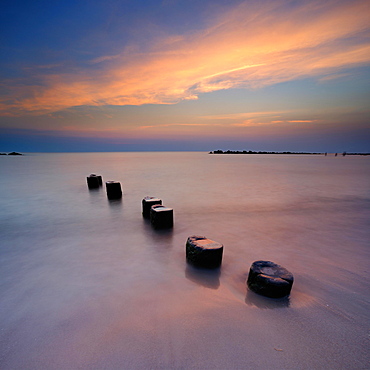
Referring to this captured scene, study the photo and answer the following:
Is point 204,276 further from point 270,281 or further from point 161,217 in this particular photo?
point 161,217

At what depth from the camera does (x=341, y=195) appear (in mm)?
8492

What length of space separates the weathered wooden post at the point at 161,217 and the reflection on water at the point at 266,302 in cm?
260

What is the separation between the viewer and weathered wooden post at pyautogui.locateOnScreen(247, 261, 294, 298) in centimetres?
223

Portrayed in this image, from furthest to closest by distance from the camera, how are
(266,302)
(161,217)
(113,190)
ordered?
(113,190) < (161,217) < (266,302)

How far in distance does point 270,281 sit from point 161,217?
9.17 ft

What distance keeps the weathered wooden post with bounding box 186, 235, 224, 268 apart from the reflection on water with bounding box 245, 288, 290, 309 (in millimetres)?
689

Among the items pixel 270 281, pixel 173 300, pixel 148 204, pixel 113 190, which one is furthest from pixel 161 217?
pixel 113 190

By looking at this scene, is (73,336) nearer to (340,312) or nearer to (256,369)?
(256,369)

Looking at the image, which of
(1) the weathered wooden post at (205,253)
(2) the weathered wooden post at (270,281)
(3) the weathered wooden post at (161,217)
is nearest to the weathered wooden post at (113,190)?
(3) the weathered wooden post at (161,217)

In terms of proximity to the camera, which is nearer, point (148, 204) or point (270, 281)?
point (270, 281)

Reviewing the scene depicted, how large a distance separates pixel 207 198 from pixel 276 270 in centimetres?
576

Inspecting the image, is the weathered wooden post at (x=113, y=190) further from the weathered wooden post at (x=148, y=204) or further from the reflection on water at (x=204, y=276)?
the reflection on water at (x=204, y=276)

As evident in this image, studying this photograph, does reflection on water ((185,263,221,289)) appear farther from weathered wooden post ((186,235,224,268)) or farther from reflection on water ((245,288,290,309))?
reflection on water ((245,288,290,309))

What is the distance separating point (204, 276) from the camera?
278 cm
